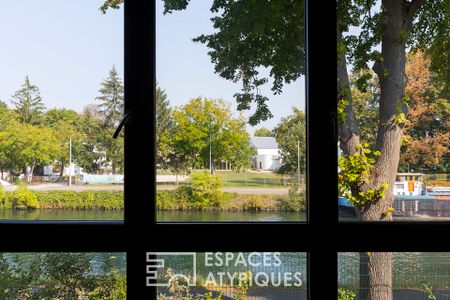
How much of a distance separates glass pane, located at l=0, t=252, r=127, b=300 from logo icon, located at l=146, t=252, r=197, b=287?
6.5 inches

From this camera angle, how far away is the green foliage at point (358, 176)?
1720 mm

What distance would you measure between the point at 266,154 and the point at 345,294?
657 mm

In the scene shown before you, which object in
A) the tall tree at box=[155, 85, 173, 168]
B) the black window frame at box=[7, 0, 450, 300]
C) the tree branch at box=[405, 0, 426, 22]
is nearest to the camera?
the black window frame at box=[7, 0, 450, 300]

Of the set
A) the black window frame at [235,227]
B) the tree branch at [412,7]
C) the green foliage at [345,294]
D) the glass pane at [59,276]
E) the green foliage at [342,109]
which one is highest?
the tree branch at [412,7]

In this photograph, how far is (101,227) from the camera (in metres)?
1.56

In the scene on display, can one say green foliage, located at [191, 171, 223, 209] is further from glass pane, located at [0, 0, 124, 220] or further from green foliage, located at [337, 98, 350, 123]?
green foliage, located at [337, 98, 350, 123]

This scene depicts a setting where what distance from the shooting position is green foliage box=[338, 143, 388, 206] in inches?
67.7

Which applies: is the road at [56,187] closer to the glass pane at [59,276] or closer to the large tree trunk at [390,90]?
the glass pane at [59,276]

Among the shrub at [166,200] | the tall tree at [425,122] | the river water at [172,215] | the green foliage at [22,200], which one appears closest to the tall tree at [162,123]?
the shrub at [166,200]

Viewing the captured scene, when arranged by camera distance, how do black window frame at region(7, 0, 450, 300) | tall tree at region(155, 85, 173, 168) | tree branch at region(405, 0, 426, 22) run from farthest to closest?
tree branch at region(405, 0, 426, 22), tall tree at region(155, 85, 173, 168), black window frame at region(7, 0, 450, 300)

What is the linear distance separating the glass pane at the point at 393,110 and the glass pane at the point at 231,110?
22 centimetres

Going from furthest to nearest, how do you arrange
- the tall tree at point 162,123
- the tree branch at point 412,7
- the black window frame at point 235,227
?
the tree branch at point 412,7 < the tall tree at point 162,123 < the black window frame at point 235,227

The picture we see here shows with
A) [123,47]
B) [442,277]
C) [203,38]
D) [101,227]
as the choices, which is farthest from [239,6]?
[442,277]

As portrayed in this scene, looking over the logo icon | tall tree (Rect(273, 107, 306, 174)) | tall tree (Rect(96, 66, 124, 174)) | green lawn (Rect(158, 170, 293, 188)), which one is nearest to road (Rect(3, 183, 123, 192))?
tall tree (Rect(96, 66, 124, 174))
